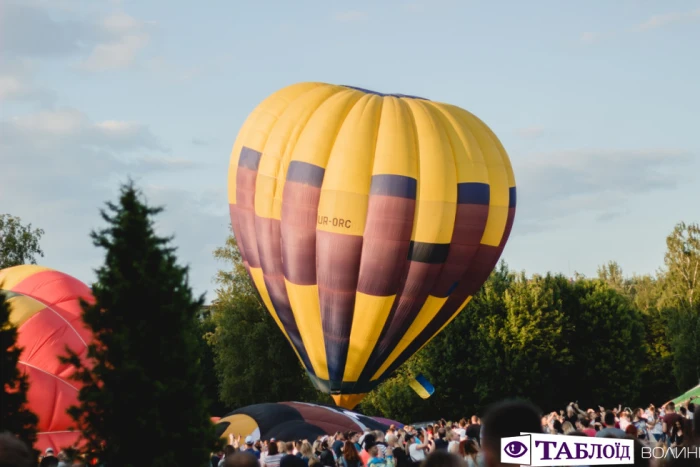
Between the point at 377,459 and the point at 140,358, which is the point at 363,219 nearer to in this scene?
the point at 377,459

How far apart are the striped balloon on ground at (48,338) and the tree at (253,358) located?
23.6 meters

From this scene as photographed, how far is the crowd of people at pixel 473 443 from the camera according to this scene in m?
4.25

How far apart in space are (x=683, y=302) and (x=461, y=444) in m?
46.1

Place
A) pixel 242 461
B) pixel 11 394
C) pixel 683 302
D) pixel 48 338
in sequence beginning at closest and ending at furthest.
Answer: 1. pixel 242 461
2. pixel 11 394
3. pixel 48 338
4. pixel 683 302

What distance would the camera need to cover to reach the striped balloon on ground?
19.1 m

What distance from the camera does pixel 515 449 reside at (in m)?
4.25

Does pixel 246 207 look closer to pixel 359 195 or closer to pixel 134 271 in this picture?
pixel 359 195

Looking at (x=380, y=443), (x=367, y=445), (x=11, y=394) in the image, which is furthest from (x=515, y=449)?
(x=380, y=443)

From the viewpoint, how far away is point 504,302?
1738 inches

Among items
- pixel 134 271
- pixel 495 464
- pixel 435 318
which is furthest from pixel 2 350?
pixel 435 318

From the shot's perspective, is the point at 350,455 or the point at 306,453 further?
the point at 306,453

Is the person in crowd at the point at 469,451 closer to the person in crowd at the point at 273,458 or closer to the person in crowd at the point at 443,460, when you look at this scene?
the person in crowd at the point at 273,458

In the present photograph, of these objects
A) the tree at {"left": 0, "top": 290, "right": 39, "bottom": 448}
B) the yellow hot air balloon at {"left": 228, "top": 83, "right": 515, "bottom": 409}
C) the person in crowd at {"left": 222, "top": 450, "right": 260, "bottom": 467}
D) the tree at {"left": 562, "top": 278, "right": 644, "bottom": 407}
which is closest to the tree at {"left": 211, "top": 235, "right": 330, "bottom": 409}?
the tree at {"left": 562, "top": 278, "right": 644, "bottom": 407}

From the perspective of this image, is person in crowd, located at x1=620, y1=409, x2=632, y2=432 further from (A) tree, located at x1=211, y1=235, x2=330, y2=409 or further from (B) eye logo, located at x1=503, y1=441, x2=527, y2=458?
(A) tree, located at x1=211, y1=235, x2=330, y2=409
